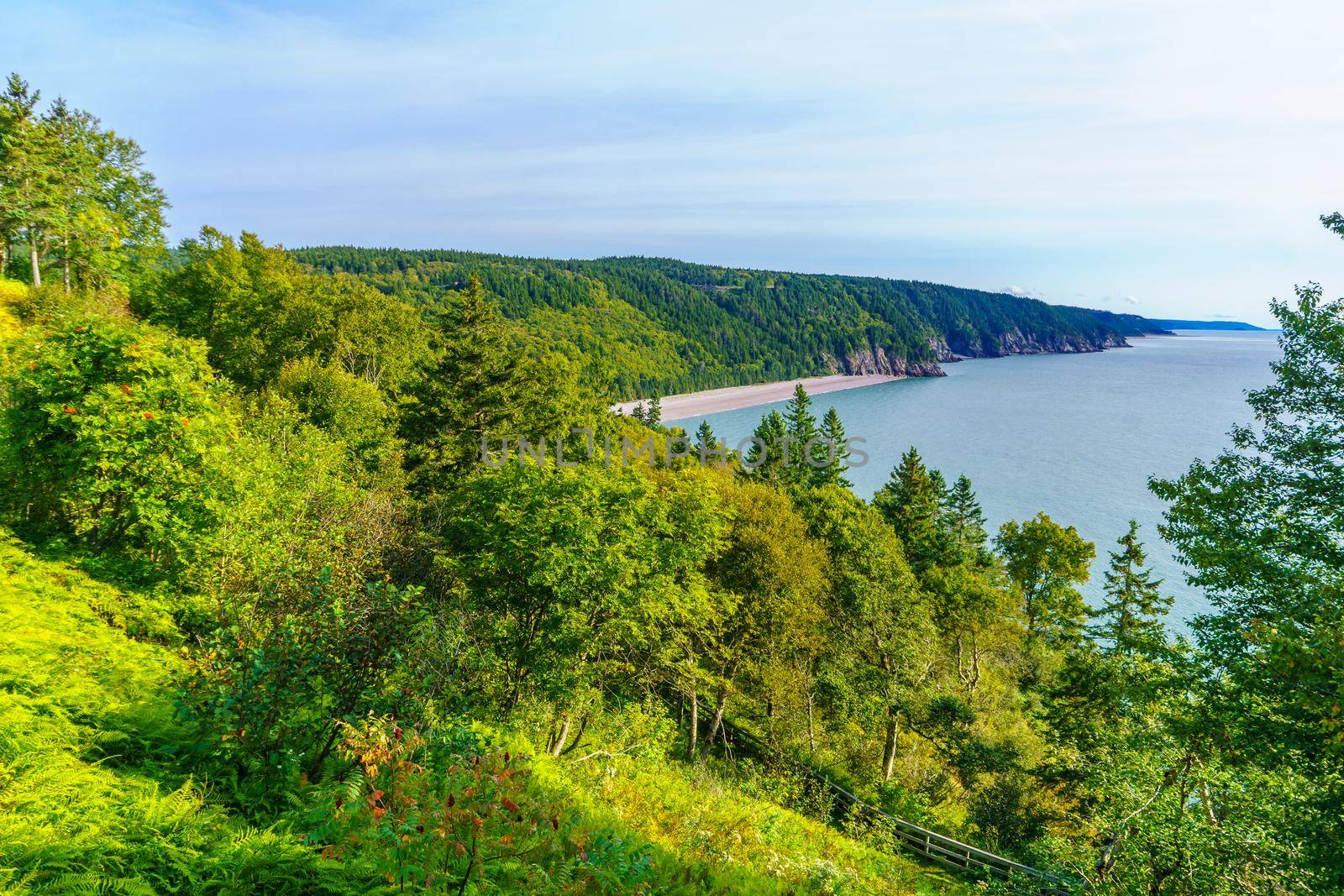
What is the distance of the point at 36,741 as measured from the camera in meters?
4.35

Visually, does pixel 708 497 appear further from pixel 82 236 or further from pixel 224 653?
pixel 82 236

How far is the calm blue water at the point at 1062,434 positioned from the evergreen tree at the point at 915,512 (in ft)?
42.6

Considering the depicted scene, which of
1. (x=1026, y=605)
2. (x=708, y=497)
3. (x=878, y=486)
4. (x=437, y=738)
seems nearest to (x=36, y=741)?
(x=437, y=738)

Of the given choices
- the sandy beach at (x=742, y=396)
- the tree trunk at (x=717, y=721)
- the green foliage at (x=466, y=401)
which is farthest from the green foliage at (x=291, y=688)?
the sandy beach at (x=742, y=396)

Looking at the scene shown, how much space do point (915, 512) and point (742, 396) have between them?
114 meters

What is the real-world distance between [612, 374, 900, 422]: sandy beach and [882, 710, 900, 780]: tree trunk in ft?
315

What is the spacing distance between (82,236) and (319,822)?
3682 centimetres

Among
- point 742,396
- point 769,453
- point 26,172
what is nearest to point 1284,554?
point 26,172

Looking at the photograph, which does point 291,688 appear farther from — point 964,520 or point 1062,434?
point 1062,434

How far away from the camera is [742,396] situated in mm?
157000

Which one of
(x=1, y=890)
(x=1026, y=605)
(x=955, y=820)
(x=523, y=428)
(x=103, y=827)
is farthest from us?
(x=1026, y=605)

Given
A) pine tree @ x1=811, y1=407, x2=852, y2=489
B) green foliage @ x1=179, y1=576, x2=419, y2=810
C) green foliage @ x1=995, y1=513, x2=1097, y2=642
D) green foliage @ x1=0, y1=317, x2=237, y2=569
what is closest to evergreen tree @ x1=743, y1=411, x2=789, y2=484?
pine tree @ x1=811, y1=407, x2=852, y2=489

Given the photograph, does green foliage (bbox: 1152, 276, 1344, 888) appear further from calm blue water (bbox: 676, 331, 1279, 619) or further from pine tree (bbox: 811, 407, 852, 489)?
pine tree (bbox: 811, 407, 852, 489)
